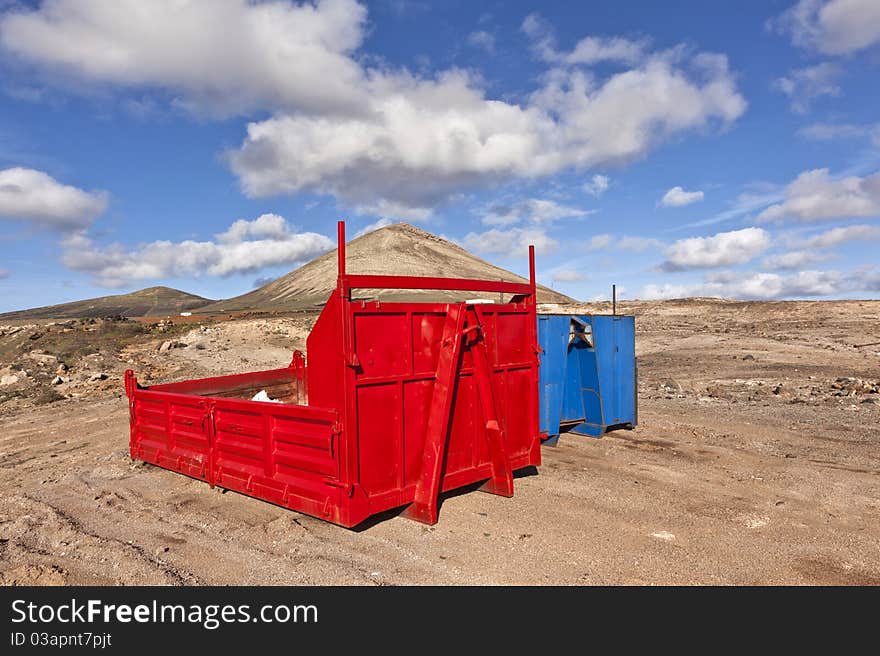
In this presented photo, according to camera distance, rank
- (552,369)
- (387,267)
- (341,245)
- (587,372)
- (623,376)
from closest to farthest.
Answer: (341,245)
(552,369)
(587,372)
(623,376)
(387,267)

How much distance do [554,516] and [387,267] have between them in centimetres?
10173

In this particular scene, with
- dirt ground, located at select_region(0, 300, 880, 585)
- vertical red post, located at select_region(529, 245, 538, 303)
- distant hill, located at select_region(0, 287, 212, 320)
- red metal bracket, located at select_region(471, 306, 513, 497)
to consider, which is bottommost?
dirt ground, located at select_region(0, 300, 880, 585)

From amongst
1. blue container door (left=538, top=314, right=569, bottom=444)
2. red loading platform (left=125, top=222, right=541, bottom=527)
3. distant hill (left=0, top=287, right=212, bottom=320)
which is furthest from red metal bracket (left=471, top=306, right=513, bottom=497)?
distant hill (left=0, top=287, right=212, bottom=320)

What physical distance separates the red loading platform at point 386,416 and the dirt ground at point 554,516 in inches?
14.8

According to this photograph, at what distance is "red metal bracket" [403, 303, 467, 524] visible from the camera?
5.59 metres

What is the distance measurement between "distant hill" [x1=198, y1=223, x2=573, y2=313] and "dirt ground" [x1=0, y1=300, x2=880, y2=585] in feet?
278

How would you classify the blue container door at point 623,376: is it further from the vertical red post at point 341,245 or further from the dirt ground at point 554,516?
the vertical red post at point 341,245

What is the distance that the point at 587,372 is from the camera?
1002 centimetres

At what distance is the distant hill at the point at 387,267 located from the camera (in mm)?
104875

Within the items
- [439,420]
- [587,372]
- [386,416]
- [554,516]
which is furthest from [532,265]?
[587,372]

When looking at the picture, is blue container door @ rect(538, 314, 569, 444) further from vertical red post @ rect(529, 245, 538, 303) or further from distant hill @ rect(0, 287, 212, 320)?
distant hill @ rect(0, 287, 212, 320)

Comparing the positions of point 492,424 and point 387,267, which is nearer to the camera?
point 492,424

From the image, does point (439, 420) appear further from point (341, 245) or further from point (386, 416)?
point (341, 245)

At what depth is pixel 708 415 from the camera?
11336mm
